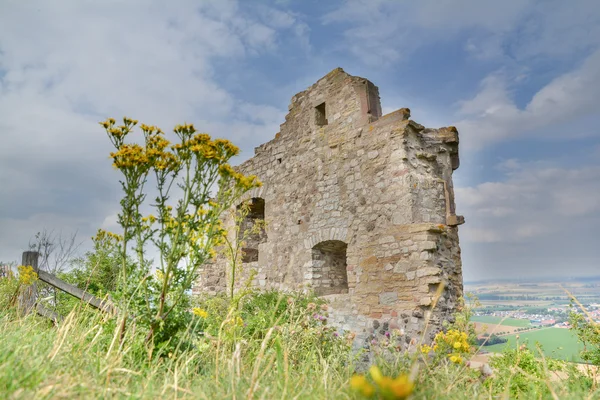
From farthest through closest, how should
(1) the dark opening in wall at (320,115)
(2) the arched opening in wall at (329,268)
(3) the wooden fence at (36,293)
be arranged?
(1) the dark opening in wall at (320,115) < (2) the arched opening in wall at (329,268) < (3) the wooden fence at (36,293)

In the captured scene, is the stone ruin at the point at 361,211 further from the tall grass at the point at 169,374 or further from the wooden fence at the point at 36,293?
the wooden fence at the point at 36,293

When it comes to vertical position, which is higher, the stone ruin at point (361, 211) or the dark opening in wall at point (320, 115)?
the dark opening in wall at point (320, 115)

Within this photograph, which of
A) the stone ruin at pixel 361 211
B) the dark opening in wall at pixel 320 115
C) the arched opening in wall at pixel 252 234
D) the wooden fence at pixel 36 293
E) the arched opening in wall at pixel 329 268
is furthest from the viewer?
the arched opening in wall at pixel 252 234

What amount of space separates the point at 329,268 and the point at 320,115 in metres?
2.94

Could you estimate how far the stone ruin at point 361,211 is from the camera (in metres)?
6.16

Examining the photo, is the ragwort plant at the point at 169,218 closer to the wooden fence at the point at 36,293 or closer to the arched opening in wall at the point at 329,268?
the wooden fence at the point at 36,293

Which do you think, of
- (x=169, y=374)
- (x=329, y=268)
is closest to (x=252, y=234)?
(x=329, y=268)

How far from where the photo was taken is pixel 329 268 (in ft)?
25.4

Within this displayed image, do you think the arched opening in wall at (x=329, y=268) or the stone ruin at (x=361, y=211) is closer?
the stone ruin at (x=361, y=211)

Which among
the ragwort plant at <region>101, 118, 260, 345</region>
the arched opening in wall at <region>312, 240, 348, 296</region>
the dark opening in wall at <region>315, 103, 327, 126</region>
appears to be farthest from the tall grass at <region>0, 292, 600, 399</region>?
the dark opening in wall at <region>315, 103, 327, 126</region>

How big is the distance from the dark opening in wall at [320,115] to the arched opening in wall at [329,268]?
234cm

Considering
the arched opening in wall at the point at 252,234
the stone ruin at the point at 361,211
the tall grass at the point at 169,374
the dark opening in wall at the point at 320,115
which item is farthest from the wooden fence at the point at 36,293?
the dark opening in wall at the point at 320,115

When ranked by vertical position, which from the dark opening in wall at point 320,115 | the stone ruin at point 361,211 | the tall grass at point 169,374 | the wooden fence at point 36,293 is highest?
the dark opening in wall at point 320,115

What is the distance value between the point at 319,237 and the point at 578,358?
402 cm
